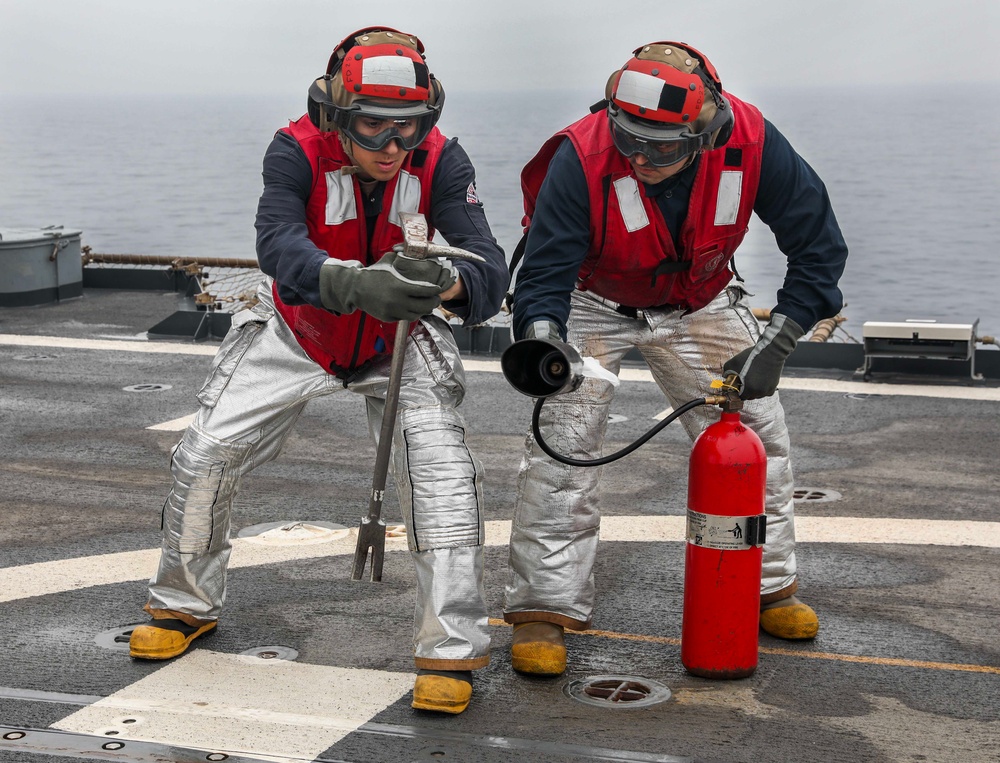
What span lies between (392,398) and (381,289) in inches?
16.5

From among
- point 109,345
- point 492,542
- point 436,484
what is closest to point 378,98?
point 436,484

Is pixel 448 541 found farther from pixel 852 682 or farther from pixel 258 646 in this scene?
pixel 852 682

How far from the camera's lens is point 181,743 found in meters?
3.94

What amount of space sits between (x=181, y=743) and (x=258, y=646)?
0.81 meters

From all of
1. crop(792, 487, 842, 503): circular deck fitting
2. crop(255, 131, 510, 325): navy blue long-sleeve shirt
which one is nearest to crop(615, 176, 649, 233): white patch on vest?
crop(255, 131, 510, 325): navy blue long-sleeve shirt

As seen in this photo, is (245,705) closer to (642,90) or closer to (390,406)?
(390,406)

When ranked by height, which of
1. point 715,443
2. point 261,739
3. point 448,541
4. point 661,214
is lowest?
point 261,739

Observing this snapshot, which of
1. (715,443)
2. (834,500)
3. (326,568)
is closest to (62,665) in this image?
(326,568)

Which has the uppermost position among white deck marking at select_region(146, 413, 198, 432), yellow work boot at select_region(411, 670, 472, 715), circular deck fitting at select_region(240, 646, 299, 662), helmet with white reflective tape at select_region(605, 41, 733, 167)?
helmet with white reflective tape at select_region(605, 41, 733, 167)

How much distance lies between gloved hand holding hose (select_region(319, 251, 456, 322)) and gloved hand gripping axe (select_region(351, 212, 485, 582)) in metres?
0.04

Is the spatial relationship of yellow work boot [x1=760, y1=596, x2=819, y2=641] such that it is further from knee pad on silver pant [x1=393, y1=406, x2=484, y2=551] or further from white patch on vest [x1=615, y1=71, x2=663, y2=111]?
white patch on vest [x1=615, y1=71, x2=663, y2=111]

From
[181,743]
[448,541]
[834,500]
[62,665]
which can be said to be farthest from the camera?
[834,500]

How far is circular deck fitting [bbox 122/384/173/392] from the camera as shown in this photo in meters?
9.25

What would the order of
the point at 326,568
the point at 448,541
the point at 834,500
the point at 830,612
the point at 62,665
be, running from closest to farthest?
the point at 448,541
the point at 62,665
the point at 830,612
the point at 326,568
the point at 834,500
